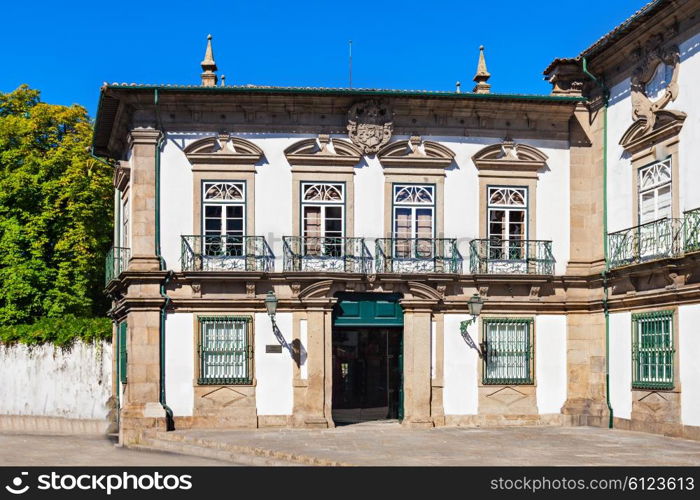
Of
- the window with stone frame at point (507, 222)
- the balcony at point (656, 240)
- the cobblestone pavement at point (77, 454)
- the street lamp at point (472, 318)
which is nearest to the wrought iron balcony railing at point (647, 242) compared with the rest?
the balcony at point (656, 240)

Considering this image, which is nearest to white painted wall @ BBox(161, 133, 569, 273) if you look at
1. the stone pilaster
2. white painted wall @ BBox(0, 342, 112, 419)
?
the stone pilaster

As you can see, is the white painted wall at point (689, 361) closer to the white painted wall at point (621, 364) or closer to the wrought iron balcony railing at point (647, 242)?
the wrought iron balcony railing at point (647, 242)

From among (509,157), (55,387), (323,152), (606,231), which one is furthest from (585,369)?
(55,387)

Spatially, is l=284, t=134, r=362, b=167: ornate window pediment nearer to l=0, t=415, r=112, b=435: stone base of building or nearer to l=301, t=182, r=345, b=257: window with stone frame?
l=301, t=182, r=345, b=257: window with stone frame

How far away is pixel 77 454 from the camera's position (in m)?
21.2

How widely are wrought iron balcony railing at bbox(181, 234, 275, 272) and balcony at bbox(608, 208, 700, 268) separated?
6.79 meters

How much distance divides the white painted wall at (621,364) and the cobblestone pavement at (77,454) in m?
8.17

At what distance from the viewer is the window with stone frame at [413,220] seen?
2316cm

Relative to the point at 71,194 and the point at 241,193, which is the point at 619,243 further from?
the point at 71,194

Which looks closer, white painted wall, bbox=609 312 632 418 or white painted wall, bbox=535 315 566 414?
white painted wall, bbox=609 312 632 418

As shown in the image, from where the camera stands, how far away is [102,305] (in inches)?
1459

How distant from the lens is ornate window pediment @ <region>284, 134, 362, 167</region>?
22922mm
